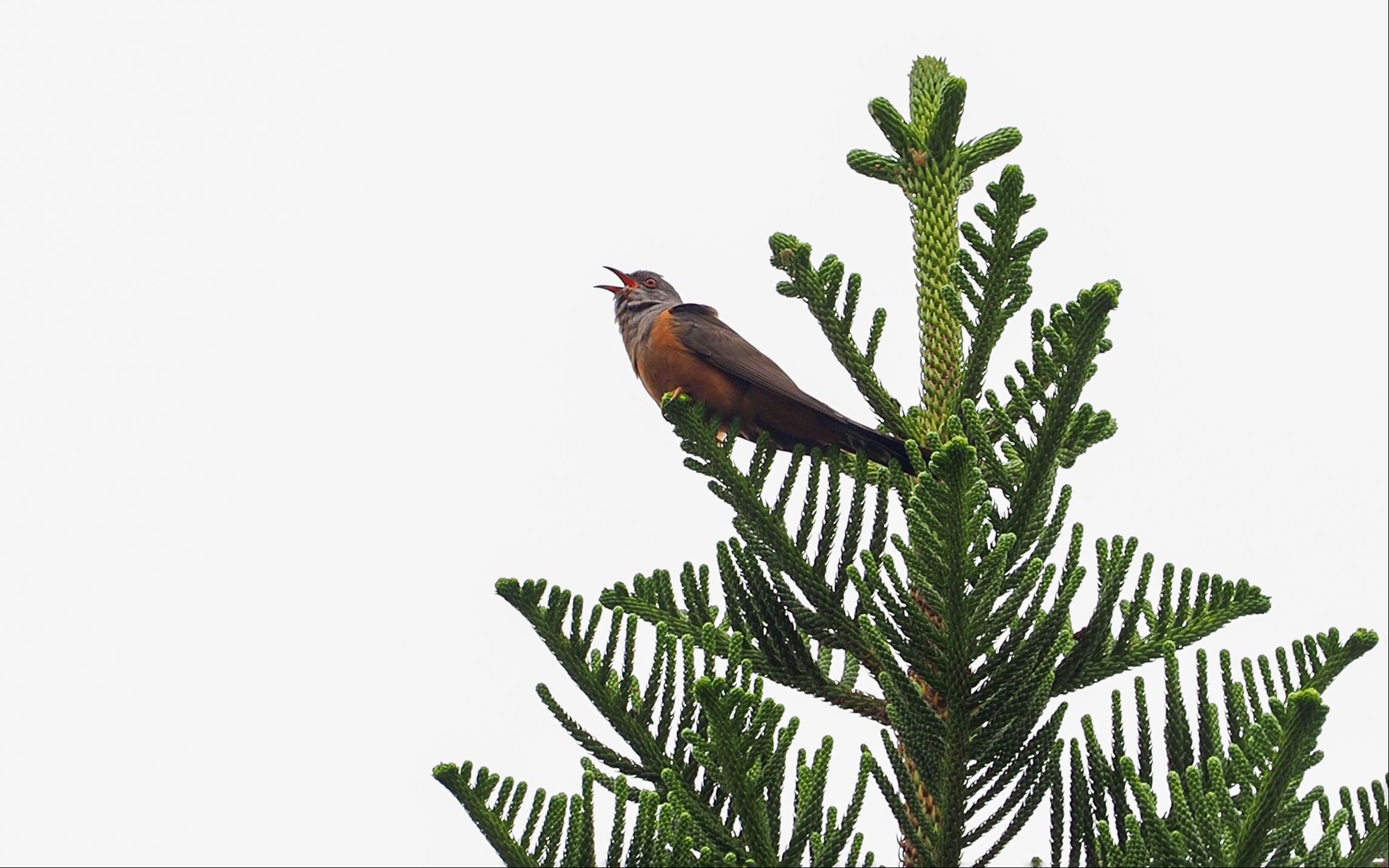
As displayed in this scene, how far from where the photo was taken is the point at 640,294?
6914mm

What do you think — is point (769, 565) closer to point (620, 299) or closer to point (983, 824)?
point (983, 824)

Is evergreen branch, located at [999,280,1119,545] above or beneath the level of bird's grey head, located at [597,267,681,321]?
beneath


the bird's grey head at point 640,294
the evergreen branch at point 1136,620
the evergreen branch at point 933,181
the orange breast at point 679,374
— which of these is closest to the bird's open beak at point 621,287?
the bird's grey head at point 640,294

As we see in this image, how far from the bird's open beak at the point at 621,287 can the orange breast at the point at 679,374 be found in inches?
40.6

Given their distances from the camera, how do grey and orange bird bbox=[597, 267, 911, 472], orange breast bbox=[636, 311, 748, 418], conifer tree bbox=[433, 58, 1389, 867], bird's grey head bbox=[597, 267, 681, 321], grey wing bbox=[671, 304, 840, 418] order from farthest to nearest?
bird's grey head bbox=[597, 267, 681, 321], orange breast bbox=[636, 311, 748, 418], grey wing bbox=[671, 304, 840, 418], grey and orange bird bbox=[597, 267, 911, 472], conifer tree bbox=[433, 58, 1389, 867]

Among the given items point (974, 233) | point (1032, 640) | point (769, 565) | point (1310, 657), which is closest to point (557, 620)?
point (769, 565)

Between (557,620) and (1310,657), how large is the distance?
1.70m

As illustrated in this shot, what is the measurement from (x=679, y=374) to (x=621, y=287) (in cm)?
157

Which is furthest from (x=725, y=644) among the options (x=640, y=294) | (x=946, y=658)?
(x=640, y=294)

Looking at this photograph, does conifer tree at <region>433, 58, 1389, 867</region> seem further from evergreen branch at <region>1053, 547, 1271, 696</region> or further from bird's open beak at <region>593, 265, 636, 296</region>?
bird's open beak at <region>593, 265, 636, 296</region>

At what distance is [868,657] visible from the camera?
3625 millimetres

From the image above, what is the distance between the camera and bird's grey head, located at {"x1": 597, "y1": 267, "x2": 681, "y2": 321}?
6.68 metres

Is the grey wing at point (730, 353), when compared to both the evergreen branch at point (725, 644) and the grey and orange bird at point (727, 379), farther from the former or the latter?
the evergreen branch at point (725, 644)

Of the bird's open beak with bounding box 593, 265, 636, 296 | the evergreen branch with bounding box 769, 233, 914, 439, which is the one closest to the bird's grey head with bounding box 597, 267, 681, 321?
the bird's open beak with bounding box 593, 265, 636, 296
